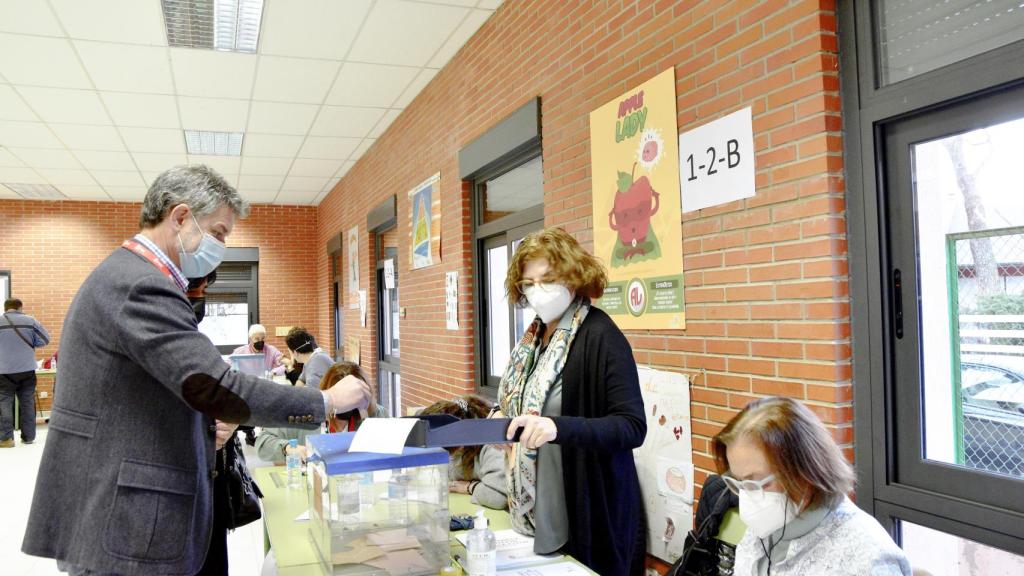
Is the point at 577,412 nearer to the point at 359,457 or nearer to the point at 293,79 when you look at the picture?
the point at 359,457

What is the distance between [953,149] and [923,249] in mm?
275

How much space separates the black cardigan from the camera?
1966 mm

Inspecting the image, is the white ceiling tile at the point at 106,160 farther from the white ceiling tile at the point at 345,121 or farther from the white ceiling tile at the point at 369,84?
the white ceiling tile at the point at 369,84

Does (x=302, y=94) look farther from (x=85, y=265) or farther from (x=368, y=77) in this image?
(x=85, y=265)

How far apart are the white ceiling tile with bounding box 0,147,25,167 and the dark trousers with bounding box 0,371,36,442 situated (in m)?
2.32

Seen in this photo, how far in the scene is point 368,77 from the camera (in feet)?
16.8

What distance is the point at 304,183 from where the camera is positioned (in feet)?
29.5

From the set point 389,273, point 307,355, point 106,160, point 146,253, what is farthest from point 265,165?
point 146,253

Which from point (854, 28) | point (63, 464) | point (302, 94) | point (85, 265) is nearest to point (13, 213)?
point (85, 265)

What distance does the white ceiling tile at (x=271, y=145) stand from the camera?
6.61m

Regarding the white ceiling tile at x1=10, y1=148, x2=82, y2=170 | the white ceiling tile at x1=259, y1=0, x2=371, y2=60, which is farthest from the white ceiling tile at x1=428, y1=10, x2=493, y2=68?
the white ceiling tile at x1=10, y1=148, x2=82, y2=170

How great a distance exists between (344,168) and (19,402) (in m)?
4.56

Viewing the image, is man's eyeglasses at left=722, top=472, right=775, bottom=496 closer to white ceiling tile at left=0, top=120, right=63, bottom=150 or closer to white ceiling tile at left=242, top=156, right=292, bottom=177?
white ceiling tile at left=0, top=120, right=63, bottom=150

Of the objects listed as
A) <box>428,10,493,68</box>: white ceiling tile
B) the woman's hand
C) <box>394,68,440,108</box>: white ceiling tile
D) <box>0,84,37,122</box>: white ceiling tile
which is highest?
<box>428,10,493,68</box>: white ceiling tile
